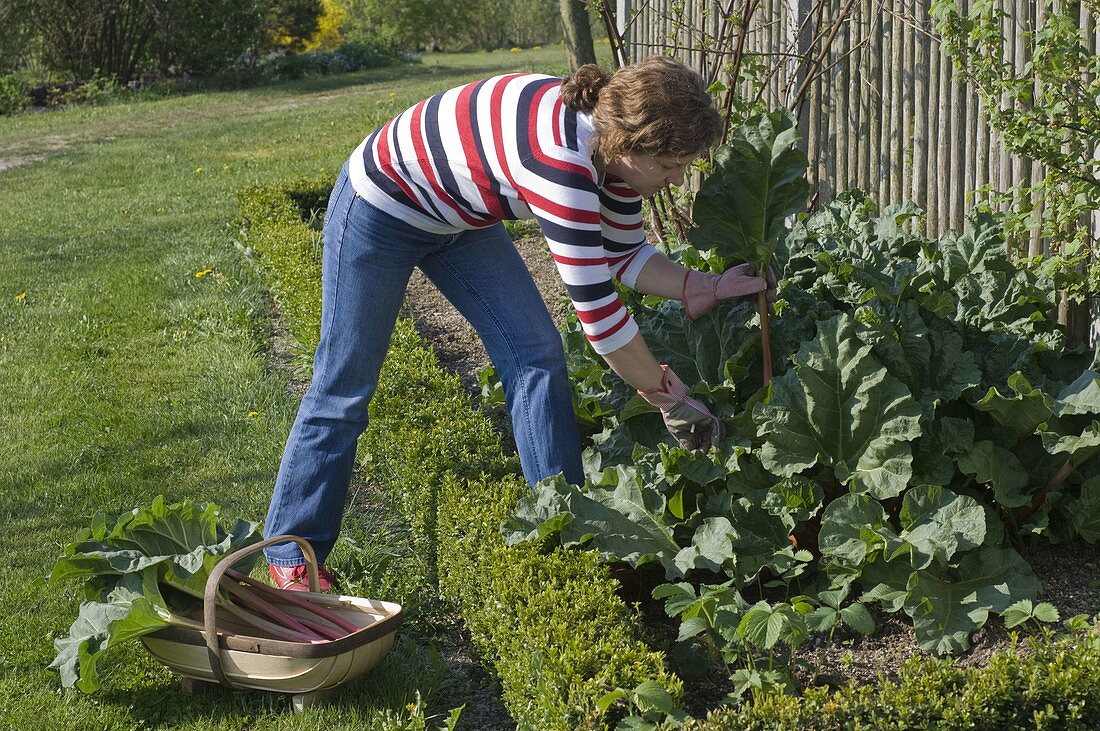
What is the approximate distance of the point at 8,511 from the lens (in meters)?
3.96

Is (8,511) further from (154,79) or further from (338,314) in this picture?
(154,79)

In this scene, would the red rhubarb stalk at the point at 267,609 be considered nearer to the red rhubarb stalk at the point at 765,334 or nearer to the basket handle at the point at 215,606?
the basket handle at the point at 215,606

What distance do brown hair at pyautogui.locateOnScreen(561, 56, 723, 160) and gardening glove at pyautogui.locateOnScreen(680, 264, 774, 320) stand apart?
64 cm

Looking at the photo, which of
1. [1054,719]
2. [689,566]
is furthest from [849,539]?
[1054,719]

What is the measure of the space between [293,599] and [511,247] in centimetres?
117

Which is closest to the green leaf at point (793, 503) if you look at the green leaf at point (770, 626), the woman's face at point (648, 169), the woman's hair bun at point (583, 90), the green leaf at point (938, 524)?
the green leaf at point (938, 524)

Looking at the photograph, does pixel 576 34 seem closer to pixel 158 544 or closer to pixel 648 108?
pixel 648 108

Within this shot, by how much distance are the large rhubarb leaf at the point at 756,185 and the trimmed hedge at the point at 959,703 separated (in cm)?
130

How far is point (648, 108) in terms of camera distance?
97.6 inches

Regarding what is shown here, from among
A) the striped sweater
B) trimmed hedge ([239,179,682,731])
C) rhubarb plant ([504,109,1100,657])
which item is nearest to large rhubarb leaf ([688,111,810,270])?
rhubarb plant ([504,109,1100,657])

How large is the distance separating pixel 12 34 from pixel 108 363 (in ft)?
48.7

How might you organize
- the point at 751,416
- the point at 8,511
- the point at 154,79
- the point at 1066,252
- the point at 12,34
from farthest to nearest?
1. the point at 154,79
2. the point at 12,34
3. the point at 8,511
4. the point at 1066,252
5. the point at 751,416

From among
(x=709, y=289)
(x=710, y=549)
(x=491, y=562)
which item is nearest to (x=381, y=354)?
(x=491, y=562)

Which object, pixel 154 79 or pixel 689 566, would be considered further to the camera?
pixel 154 79
